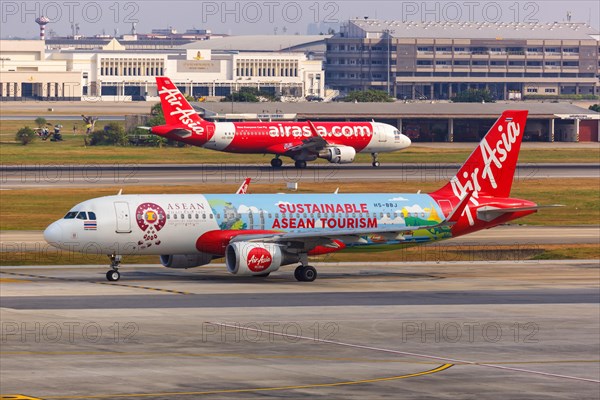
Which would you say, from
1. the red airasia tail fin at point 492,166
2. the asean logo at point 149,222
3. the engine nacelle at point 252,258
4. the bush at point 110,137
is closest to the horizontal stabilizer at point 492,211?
the red airasia tail fin at point 492,166

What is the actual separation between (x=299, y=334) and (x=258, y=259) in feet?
38.6

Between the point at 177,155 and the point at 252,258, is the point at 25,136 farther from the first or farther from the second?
the point at 252,258

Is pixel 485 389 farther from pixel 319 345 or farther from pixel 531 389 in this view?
pixel 319 345

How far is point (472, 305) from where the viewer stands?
48344 millimetres

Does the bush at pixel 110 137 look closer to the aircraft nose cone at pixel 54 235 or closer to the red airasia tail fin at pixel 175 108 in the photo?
the red airasia tail fin at pixel 175 108

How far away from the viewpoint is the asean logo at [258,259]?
173ft

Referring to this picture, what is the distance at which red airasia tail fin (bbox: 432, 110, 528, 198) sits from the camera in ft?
195

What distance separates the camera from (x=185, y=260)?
55.8m

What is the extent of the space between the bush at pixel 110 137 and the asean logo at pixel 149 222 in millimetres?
103204

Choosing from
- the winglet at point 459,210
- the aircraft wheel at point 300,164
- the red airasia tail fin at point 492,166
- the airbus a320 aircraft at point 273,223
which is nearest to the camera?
the airbus a320 aircraft at point 273,223

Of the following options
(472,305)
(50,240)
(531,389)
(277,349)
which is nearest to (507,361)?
(531,389)

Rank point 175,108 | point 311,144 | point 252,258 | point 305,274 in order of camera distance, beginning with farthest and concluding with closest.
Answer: point 311,144 < point 175,108 < point 305,274 < point 252,258

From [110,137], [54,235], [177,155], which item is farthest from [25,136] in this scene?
[54,235]

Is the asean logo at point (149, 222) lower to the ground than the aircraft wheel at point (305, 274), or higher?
higher
